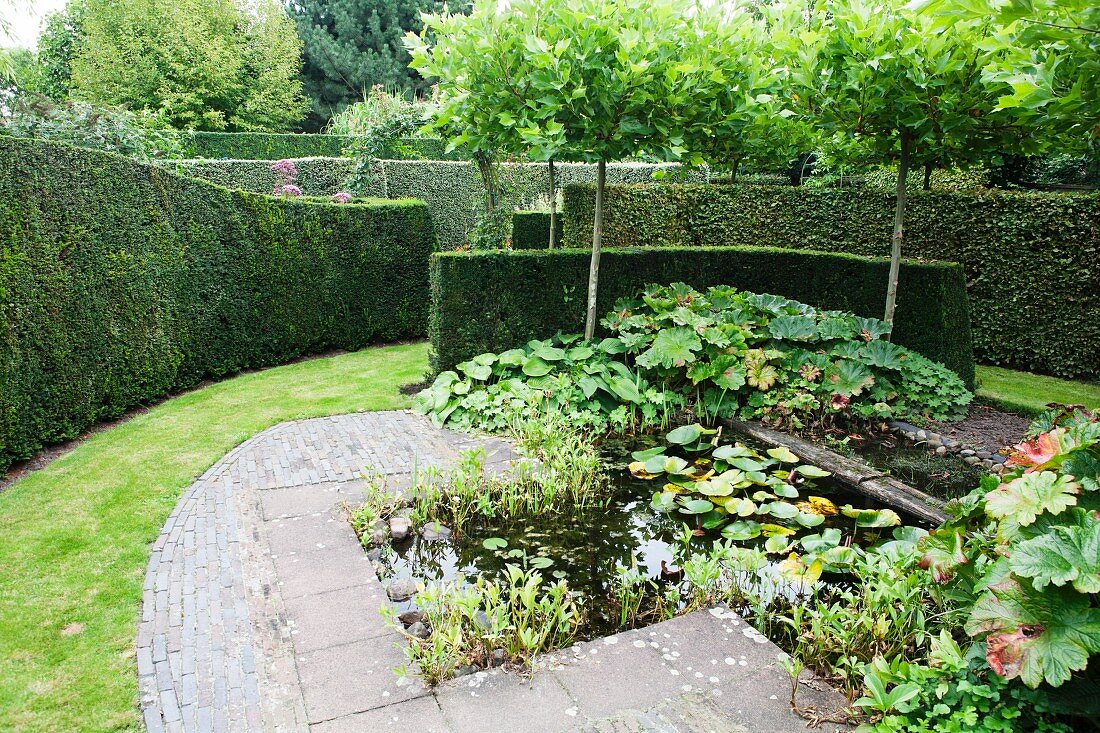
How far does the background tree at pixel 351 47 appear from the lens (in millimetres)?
29062

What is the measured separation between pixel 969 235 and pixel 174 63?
2312cm

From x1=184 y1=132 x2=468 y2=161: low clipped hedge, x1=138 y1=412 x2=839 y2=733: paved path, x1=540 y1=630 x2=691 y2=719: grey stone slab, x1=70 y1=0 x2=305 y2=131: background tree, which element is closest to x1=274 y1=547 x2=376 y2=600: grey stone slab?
x1=138 y1=412 x2=839 y2=733: paved path

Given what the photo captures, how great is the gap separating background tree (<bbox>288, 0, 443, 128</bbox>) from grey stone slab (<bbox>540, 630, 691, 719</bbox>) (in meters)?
29.1

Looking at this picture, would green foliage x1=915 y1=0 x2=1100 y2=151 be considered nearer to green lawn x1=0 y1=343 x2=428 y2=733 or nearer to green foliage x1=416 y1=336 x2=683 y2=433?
green foliage x1=416 y1=336 x2=683 y2=433

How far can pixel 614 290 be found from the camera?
7.64 m

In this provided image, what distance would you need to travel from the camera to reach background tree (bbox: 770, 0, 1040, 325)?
538 centimetres

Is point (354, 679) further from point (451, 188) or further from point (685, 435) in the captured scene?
point (451, 188)

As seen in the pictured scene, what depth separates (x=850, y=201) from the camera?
9492 millimetres

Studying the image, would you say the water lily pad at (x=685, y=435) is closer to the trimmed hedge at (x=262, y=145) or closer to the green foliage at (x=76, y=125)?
the green foliage at (x=76, y=125)

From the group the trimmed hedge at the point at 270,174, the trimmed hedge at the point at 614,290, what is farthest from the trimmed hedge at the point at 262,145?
the trimmed hedge at the point at 614,290

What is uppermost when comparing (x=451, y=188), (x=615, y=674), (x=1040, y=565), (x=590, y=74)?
(x=590, y=74)

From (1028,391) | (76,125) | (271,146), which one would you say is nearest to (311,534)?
(76,125)

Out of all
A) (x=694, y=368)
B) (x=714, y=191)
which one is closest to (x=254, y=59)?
(x=714, y=191)

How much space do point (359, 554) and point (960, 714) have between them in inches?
113
